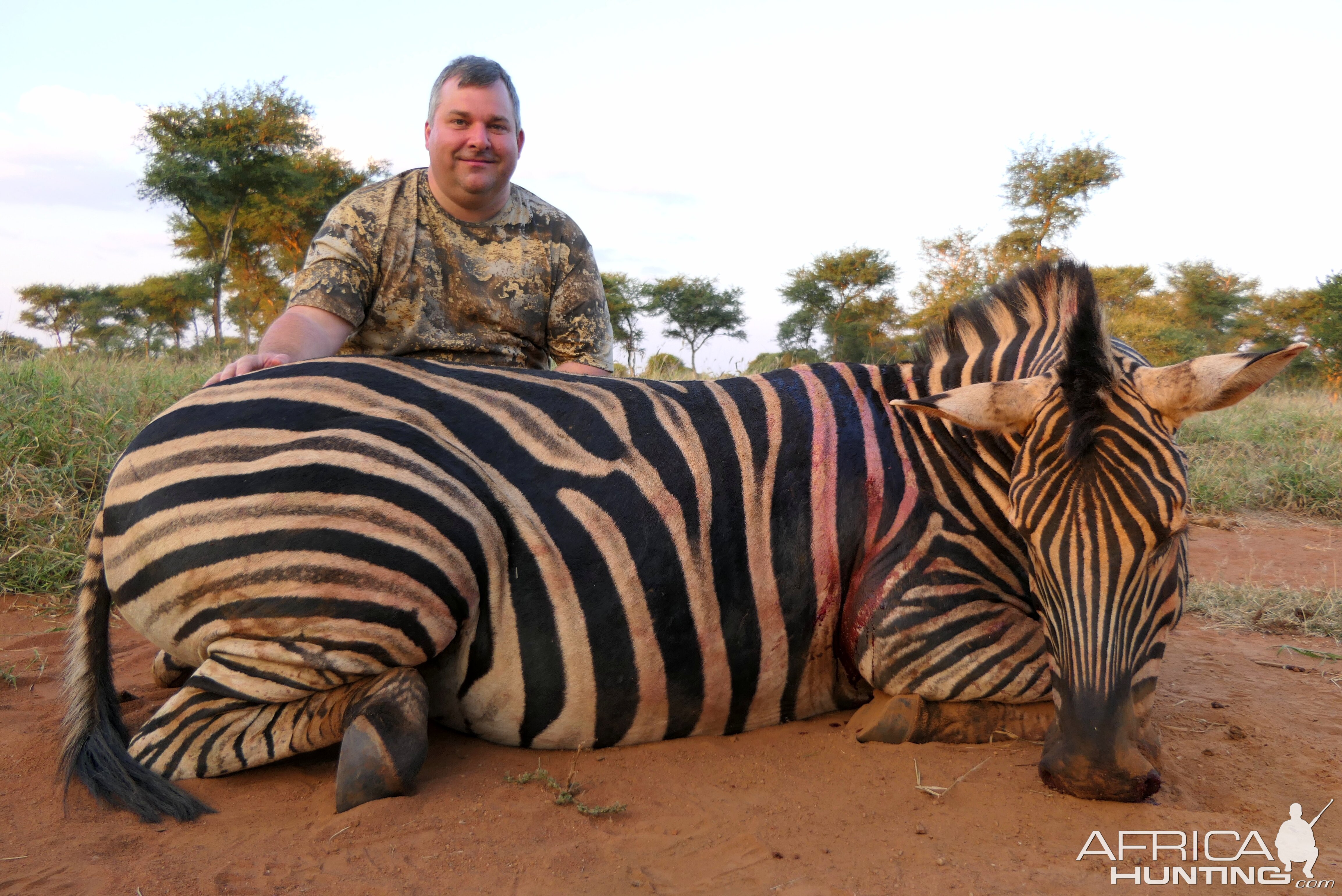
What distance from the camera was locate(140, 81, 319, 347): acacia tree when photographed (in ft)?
75.3

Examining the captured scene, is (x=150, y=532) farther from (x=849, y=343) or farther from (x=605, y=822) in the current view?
(x=849, y=343)

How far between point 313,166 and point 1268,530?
27324 mm

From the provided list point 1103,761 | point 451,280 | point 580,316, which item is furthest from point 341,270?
point 1103,761

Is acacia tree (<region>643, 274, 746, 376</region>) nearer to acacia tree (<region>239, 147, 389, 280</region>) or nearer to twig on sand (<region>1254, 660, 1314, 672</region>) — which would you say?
acacia tree (<region>239, 147, 389, 280</region>)

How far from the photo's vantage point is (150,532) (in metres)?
2.60

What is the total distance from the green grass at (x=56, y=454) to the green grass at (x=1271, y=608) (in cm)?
622

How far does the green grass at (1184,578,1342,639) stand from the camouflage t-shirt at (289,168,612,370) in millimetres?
3832

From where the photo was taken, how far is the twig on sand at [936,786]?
8.61ft

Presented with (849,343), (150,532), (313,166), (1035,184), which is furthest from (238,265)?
(150,532)

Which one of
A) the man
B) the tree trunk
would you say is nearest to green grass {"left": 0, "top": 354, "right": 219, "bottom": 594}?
the man

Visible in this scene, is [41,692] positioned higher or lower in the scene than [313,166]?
lower

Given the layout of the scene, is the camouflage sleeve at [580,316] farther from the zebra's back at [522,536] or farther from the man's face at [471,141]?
the zebra's back at [522,536]

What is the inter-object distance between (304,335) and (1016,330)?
3.22 meters

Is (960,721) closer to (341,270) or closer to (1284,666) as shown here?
(1284,666)
